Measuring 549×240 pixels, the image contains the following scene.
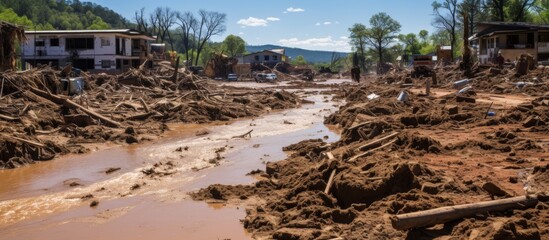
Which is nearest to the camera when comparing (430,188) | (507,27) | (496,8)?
(430,188)

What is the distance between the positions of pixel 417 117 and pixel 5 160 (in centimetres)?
1281

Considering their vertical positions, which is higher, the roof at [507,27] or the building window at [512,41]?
the roof at [507,27]

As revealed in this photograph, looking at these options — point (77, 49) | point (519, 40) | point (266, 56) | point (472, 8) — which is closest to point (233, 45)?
point (266, 56)

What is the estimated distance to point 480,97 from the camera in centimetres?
2655

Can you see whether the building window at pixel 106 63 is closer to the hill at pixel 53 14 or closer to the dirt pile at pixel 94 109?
the dirt pile at pixel 94 109

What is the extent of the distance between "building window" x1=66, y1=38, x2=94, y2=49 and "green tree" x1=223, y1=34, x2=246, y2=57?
236 feet

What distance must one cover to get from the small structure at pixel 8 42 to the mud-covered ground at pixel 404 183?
17336mm

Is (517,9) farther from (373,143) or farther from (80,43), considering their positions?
(373,143)

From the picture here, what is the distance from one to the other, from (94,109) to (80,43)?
3356 centimetres

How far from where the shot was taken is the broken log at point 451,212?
709cm

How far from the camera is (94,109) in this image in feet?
81.8

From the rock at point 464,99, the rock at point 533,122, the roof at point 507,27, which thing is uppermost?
the roof at point 507,27

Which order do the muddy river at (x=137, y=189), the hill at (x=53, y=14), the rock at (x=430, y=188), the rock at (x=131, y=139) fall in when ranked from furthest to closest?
1. the hill at (x=53, y=14)
2. the rock at (x=131, y=139)
3. the muddy river at (x=137, y=189)
4. the rock at (x=430, y=188)

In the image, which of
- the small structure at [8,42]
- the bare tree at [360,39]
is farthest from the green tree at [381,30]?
the small structure at [8,42]
